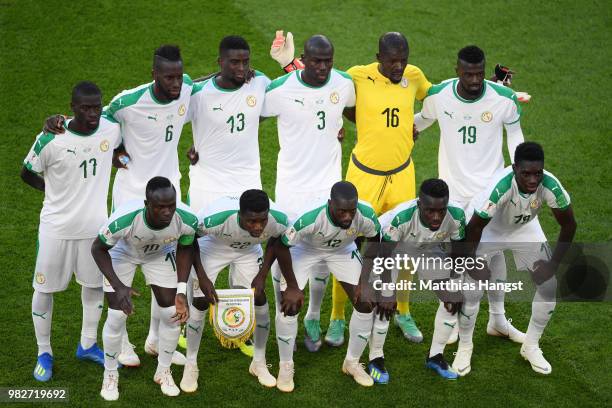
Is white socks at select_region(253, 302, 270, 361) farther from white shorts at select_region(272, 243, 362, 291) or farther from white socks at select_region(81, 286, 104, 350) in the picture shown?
white socks at select_region(81, 286, 104, 350)

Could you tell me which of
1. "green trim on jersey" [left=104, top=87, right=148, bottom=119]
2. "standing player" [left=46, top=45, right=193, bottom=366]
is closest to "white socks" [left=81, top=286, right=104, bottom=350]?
"standing player" [left=46, top=45, right=193, bottom=366]

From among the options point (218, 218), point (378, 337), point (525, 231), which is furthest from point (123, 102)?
point (525, 231)

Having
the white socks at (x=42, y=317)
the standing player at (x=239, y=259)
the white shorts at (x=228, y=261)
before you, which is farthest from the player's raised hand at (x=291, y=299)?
the white socks at (x=42, y=317)

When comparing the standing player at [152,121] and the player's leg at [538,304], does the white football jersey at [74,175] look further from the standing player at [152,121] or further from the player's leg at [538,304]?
the player's leg at [538,304]

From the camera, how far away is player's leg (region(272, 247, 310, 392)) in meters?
9.86

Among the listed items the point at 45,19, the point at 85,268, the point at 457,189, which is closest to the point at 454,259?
the point at 457,189

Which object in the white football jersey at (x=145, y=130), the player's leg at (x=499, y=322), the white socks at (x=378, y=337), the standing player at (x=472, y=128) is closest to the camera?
the white football jersey at (x=145, y=130)

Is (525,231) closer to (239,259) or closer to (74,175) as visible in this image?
(239,259)

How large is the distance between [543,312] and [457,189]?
55.4 inches

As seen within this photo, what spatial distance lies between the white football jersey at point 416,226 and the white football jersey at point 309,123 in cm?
82

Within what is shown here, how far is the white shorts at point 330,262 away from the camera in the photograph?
9.91 metres

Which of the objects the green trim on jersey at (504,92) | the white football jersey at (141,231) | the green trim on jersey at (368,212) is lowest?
the white football jersey at (141,231)

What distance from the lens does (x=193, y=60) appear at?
16.1m

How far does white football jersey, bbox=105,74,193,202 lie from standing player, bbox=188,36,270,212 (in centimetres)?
22
